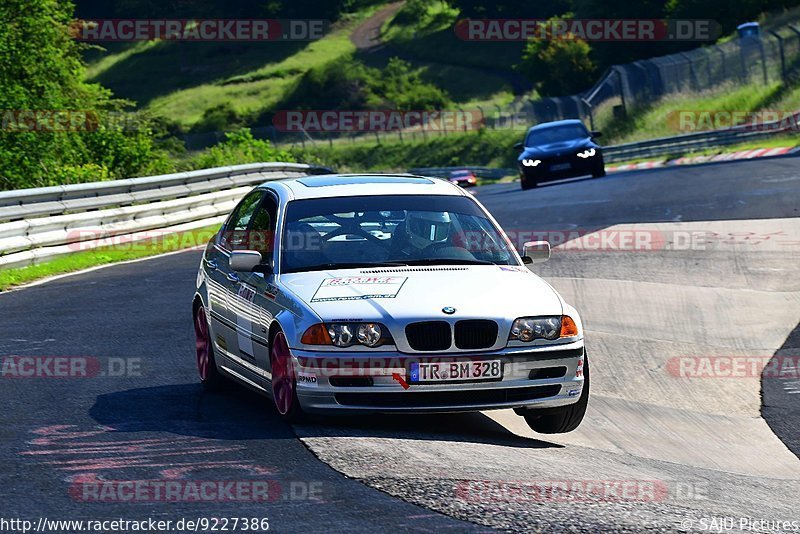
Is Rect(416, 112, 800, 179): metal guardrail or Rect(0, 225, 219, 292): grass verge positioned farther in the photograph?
Rect(416, 112, 800, 179): metal guardrail

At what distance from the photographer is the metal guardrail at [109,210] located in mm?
17719

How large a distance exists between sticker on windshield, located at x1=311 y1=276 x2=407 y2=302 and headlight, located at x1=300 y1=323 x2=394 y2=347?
0.81 ft

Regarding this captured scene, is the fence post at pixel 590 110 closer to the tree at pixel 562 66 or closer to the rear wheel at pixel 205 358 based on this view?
the tree at pixel 562 66

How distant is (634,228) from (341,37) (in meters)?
109

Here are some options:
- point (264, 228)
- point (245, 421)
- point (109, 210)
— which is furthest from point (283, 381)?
point (109, 210)

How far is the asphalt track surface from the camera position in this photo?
6.09 m

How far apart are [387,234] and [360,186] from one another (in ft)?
2.11

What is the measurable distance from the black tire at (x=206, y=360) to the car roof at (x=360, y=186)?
3.73 feet

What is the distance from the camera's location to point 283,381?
Result: 8.04 meters

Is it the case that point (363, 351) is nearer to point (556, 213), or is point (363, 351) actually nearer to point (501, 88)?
point (556, 213)

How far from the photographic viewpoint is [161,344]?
11.7 meters

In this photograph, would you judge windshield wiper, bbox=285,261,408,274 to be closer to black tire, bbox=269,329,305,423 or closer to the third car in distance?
black tire, bbox=269,329,305,423

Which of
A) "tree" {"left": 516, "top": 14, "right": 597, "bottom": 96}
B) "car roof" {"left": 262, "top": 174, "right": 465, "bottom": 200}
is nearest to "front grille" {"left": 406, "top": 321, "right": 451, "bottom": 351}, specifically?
"car roof" {"left": 262, "top": 174, "right": 465, "bottom": 200}

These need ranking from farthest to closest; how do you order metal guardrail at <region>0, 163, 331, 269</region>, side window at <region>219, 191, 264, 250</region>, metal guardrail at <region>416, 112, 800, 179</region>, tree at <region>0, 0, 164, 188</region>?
metal guardrail at <region>416, 112, 800, 179</region> → tree at <region>0, 0, 164, 188</region> → metal guardrail at <region>0, 163, 331, 269</region> → side window at <region>219, 191, 264, 250</region>
